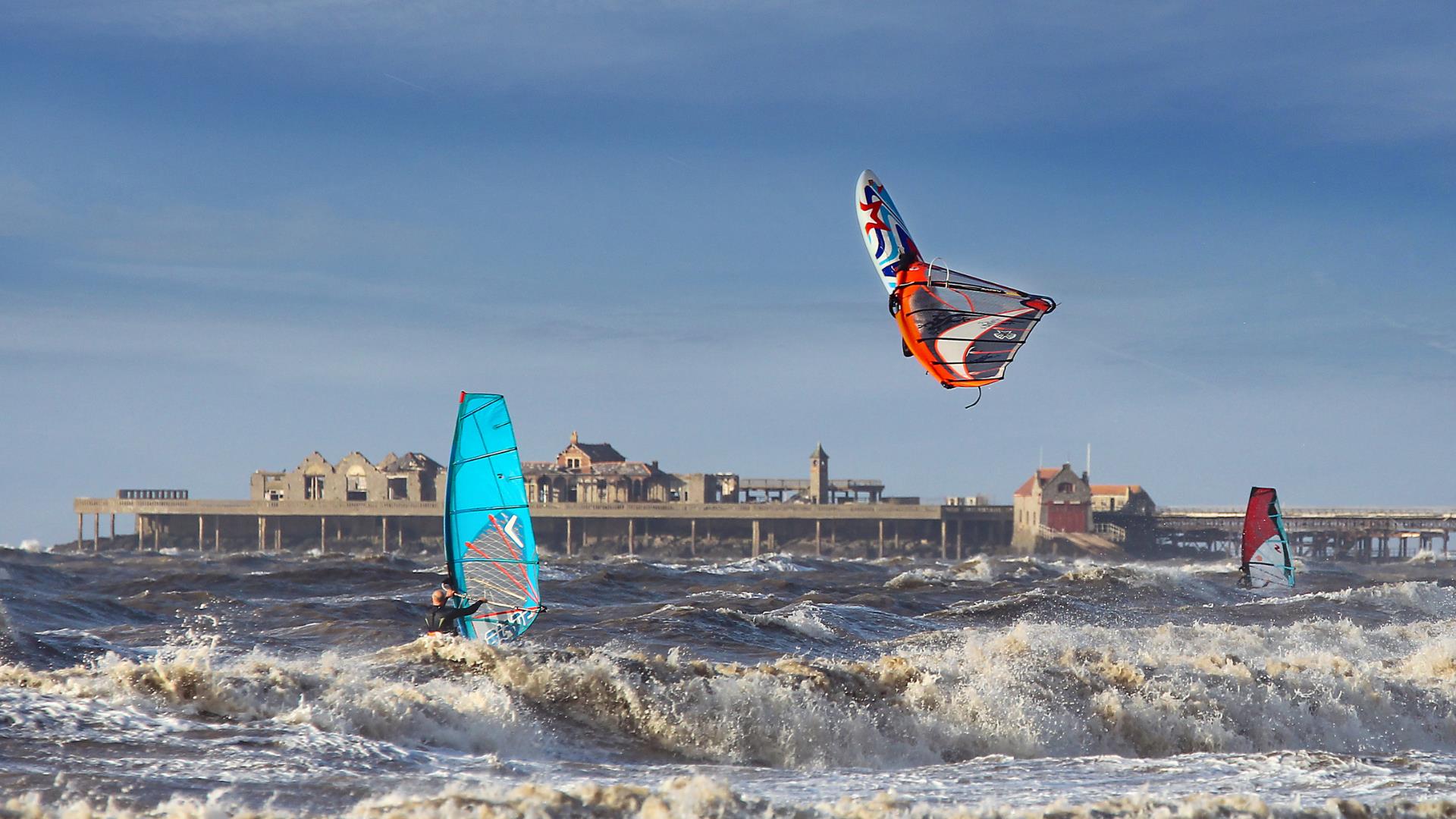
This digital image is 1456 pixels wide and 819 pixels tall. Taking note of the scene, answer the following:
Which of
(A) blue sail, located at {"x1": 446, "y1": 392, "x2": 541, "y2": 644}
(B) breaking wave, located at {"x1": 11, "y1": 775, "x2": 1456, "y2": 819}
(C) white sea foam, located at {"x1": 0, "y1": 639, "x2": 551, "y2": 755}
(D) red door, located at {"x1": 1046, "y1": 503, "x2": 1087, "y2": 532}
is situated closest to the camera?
(B) breaking wave, located at {"x1": 11, "y1": 775, "x2": 1456, "y2": 819}

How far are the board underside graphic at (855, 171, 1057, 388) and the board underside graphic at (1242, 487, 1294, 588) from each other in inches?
813

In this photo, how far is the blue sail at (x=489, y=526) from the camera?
15094 mm

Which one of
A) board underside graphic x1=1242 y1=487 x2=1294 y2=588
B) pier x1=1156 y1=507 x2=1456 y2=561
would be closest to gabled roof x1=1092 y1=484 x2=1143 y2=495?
pier x1=1156 y1=507 x2=1456 y2=561

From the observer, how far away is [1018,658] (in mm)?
14945

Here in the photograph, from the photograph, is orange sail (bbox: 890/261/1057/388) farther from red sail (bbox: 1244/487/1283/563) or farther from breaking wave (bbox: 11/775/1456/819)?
red sail (bbox: 1244/487/1283/563)

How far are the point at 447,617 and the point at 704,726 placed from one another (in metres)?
4.06

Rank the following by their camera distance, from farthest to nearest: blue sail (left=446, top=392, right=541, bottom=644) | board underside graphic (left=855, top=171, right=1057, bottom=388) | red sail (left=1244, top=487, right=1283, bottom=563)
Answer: red sail (left=1244, top=487, right=1283, bottom=563), blue sail (left=446, top=392, right=541, bottom=644), board underside graphic (left=855, top=171, right=1057, bottom=388)

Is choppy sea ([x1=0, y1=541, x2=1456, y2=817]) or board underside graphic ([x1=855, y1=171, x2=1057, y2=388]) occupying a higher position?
board underside graphic ([x1=855, y1=171, x2=1057, y2=388])

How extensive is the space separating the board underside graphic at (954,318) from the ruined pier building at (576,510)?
3088 inches

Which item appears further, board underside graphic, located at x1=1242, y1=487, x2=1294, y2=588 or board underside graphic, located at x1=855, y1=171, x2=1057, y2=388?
board underside graphic, located at x1=1242, y1=487, x2=1294, y2=588

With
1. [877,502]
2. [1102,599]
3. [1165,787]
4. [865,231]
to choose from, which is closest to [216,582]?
[1102,599]

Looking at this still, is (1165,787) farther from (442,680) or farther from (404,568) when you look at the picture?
(404,568)

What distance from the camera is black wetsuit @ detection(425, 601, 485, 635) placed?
14641 millimetres

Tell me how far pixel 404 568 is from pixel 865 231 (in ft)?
95.5
